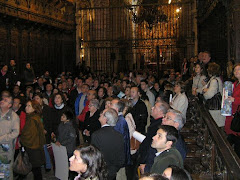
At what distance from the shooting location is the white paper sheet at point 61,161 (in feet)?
20.6

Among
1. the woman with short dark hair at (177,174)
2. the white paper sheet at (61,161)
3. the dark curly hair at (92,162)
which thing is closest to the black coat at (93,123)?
the white paper sheet at (61,161)

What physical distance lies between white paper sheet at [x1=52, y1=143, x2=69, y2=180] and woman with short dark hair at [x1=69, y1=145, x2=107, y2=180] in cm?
297

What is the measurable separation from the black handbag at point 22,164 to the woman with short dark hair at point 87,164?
3.56 meters

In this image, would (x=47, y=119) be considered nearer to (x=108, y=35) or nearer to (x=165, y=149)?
(x=165, y=149)

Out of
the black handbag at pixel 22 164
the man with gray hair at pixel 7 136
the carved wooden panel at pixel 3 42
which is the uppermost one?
the carved wooden panel at pixel 3 42

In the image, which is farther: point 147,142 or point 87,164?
point 147,142

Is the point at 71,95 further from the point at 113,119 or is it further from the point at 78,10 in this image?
the point at 78,10

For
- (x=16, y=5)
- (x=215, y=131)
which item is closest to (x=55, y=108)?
(x=215, y=131)

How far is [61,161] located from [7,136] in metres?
1.10

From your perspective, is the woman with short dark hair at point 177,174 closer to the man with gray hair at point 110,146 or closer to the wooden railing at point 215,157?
the wooden railing at point 215,157

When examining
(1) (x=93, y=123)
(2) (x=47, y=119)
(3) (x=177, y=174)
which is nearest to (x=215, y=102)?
(1) (x=93, y=123)

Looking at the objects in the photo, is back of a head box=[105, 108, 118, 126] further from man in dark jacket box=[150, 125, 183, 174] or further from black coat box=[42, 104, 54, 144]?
black coat box=[42, 104, 54, 144]

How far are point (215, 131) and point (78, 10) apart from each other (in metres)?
18.8

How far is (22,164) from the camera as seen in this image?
Answer: 657cm
